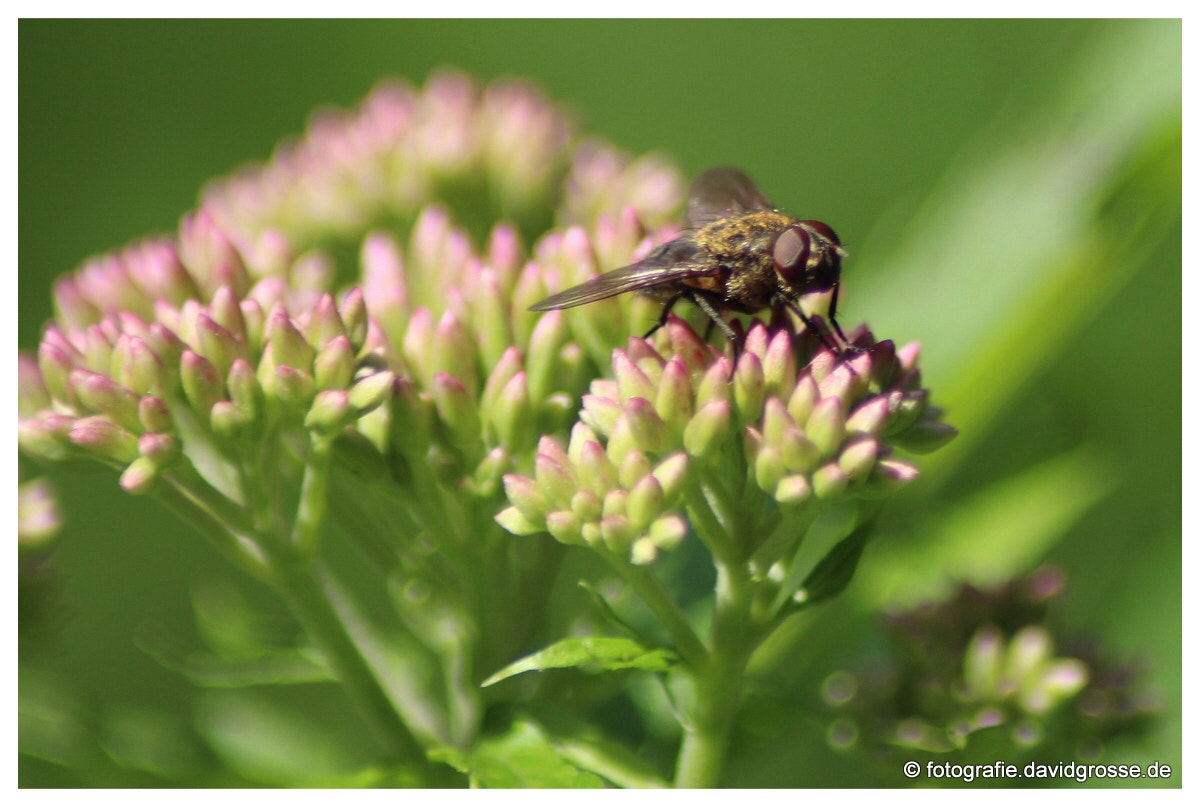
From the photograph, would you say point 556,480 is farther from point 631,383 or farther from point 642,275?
point 642,275

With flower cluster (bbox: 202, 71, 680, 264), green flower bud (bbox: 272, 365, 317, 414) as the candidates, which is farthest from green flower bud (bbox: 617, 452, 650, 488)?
flower cluster (bbox: 202, 71, 680, 264)

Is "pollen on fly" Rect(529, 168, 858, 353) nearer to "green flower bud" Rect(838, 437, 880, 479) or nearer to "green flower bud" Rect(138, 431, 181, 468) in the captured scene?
"green flower bud" Rect(838, 437, 880, 479)

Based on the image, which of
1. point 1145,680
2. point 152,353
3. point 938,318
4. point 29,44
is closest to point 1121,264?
point 938,318

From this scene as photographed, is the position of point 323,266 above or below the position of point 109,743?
above

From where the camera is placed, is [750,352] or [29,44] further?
[29,44]

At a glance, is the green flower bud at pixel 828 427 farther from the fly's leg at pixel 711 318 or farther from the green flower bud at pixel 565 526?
the green flower bud at pixel 565 526

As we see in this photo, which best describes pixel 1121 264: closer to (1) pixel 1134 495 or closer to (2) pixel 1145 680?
(2) pixel 1145 680

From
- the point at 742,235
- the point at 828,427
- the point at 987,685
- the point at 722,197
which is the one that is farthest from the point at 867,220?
the point at 828,427
